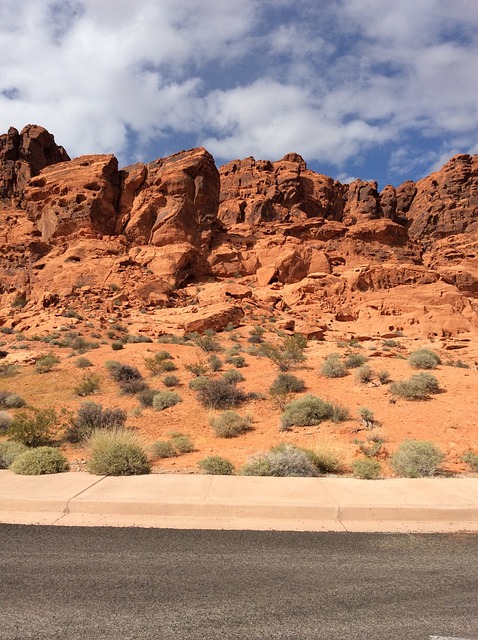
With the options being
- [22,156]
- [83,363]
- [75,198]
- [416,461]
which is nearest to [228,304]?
[83,363]

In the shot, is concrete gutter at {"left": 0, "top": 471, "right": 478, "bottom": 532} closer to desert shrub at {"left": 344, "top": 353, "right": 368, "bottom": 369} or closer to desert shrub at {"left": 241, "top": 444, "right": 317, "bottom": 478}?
desert shrub at {"left": 241, "top": 444, "right": 317, "bottom": 478}

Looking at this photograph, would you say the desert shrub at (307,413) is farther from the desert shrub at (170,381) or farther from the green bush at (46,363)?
the green bush at (46,363)

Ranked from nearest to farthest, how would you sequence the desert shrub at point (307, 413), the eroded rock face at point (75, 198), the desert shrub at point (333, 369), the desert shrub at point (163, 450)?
the desert shrub at point (163, 450) < the desert shrub at point (307, 413) < the desert shrub at point (333, 369) < the eroded rock face at point (75, 198)

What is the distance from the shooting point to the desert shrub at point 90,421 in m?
11.6

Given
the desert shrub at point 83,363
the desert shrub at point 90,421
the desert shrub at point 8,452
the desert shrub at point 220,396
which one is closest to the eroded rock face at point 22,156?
the desert shrub at point 83,363

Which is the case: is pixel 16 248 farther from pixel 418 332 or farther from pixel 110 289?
pixel 418 332

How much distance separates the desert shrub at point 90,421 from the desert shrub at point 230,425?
2868 millimetres

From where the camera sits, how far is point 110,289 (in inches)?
1400

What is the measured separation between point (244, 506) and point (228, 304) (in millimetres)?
27299

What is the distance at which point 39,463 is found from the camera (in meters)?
7.03

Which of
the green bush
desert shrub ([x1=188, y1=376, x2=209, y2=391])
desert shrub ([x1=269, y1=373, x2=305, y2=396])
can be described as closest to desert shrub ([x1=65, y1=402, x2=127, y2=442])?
desert shrub ([x1=188, y1=376, x2=209, y2=391])

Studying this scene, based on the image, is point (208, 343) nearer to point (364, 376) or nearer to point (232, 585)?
point (364, 376)

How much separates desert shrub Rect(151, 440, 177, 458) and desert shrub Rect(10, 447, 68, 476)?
109 inches

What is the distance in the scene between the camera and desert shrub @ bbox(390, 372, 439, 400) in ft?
43.2
